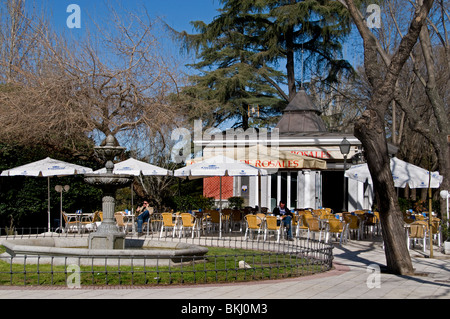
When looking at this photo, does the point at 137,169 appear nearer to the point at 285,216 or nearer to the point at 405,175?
the point at 285,216

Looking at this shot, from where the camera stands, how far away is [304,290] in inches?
339

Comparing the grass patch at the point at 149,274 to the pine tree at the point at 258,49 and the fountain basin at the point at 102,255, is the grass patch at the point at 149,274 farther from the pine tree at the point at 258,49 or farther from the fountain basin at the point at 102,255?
the pine tree at the point at 258,49

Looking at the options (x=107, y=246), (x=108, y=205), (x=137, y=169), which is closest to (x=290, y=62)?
(x=137, y=169)

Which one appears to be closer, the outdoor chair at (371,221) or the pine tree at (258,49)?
the outdoor chair at (371,221)

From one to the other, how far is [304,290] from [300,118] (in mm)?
23565

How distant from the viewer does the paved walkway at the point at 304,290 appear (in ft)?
26.4

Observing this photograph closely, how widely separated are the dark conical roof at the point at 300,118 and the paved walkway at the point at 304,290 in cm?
2059

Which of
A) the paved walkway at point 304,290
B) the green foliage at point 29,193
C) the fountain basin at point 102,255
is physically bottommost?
the paved walkway at point 304,290

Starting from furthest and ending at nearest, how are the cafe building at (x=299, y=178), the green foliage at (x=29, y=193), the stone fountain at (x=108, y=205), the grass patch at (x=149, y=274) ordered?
the cafe building at (x=299, y=178) < the green foliage at (x=29, y=193) < the stone fountain at (x=108, y=205) < the grass patch at (x=149, y=274)

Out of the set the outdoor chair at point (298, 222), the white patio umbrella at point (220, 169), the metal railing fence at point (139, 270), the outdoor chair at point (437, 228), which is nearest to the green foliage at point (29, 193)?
the white patio umbrella at point (220, 169)

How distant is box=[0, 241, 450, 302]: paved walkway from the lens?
8.05 meters

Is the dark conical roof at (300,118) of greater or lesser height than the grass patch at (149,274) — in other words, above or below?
above

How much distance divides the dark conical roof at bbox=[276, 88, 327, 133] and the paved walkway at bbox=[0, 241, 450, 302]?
2059cm

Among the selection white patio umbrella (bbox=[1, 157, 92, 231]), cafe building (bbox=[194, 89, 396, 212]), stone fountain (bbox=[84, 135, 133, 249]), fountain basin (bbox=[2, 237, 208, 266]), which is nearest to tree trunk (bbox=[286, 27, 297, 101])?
cafe building (bbox=[194, 89, 396, 212])
